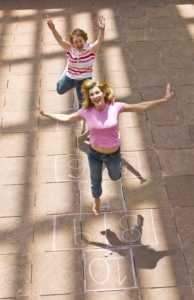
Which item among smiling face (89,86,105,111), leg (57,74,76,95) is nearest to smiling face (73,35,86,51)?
leg (57,74,76,95)

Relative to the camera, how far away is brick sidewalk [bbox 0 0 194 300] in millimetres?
5688

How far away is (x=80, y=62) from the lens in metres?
6.91

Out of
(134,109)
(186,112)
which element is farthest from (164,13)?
(134,109)

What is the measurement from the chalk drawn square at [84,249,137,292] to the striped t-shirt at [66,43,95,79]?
2890 millimetres

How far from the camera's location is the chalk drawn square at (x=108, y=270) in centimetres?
558

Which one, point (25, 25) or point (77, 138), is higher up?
point (25, 25)

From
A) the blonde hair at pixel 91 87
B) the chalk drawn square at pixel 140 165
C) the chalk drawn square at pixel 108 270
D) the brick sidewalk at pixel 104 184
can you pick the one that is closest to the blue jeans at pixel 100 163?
the blonde hair at pixel 91 87

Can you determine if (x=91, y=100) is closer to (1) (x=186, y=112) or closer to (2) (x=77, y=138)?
(2) (x=77, y=138)

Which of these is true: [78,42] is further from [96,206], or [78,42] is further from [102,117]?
[96,206]

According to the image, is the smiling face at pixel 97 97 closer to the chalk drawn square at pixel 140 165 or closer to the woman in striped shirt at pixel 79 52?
the woman in striped shirt at pixel 79 52

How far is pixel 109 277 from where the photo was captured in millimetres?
5668

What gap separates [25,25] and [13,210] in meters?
6.49

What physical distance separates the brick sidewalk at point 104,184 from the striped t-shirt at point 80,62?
4.23 feet

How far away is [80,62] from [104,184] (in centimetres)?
202
